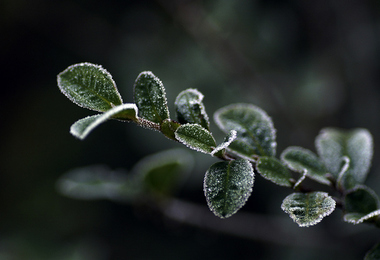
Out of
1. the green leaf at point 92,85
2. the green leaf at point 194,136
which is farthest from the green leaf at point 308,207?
the green leaf at point 92,85

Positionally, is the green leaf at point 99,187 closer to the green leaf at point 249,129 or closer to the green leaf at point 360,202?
the green leaf at point 249,129

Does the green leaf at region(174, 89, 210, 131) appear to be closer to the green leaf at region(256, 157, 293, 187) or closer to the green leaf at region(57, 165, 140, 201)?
the green leaf at region(256, 157, 293, 187)

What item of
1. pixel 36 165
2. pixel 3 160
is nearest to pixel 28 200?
pixel 36 165

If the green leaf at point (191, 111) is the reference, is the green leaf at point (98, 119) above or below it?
below

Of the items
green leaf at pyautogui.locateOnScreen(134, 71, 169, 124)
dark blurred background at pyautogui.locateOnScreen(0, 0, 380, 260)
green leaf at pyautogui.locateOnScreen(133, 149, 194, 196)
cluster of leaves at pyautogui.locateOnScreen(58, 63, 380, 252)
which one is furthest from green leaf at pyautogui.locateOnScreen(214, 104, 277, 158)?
dark blurred background at pyautogui.locateOnScreen(0, 0, 380, 260)

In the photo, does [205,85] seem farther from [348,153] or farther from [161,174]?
[348,153]

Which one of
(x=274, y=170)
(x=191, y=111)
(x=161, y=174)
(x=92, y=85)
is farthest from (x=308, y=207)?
(x=161, y=174)
